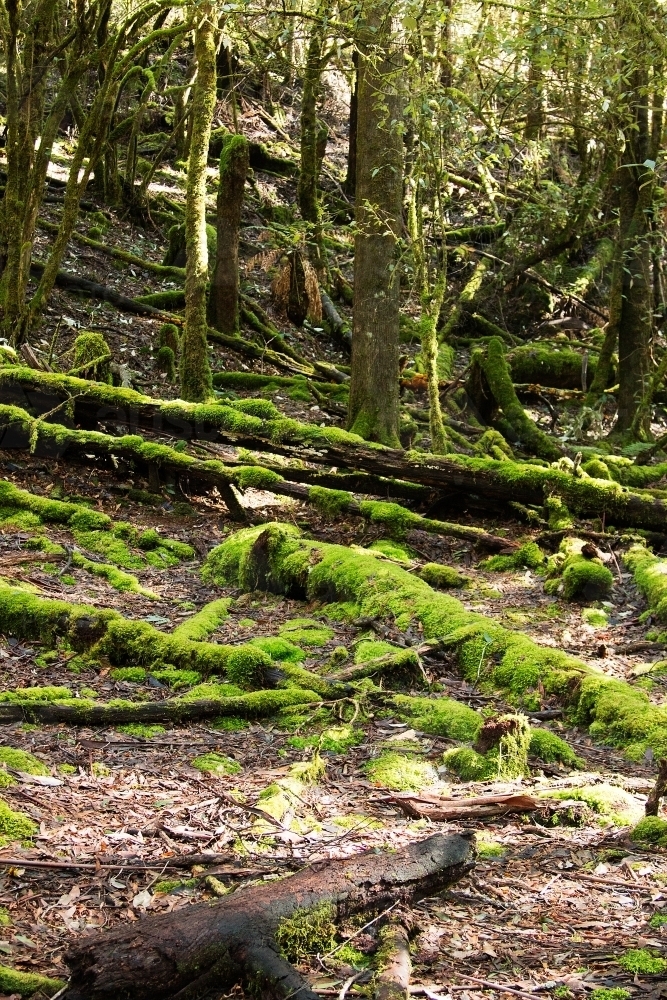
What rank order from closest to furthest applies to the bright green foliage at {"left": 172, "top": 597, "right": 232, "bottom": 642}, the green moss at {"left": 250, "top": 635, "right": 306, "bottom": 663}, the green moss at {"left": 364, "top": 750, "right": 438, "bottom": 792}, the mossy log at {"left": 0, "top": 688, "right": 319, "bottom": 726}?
the green moss at {"left": 364, "top": 750, "right": 438, "bottom": 792}, the mossy log at {"left": 0, "top": 688, "right": 319, "bottom": 726}, the green moss at {"left": 250, "top": 635, "right": 306, "bottom": 663}, the bright green foliage at {"left": 172, "top": 597, "right": 232, "bottom": 642}

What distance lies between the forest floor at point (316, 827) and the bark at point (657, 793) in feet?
0.55

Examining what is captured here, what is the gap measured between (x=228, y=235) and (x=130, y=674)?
9566mm

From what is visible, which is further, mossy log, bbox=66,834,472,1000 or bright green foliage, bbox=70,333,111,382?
bright green foliage, bbox=70,333,111,382

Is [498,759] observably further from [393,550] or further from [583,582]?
[393,550]

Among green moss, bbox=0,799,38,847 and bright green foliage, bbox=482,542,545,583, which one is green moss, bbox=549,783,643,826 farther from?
bright green foliage, bbox=482,542,545,583

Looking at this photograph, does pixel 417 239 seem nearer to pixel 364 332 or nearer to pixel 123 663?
pixel 364 332

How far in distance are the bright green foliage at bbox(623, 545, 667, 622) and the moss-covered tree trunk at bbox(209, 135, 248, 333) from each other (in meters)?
7.93

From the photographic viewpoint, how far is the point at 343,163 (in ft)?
75.7

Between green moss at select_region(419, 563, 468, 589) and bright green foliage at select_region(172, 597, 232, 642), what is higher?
green moss at select_region(419, 563, 468, 589)

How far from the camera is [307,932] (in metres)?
2.87

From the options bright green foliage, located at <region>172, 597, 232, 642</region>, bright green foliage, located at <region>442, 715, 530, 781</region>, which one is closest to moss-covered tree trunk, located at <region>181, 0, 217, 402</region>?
bright green foliage, located at <region>172, 597, 232, 642</region>

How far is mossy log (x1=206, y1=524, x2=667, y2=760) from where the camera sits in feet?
16.9

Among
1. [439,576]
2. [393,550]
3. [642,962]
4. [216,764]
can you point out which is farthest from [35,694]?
[393,550]

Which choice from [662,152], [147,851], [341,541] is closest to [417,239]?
[341,541]
